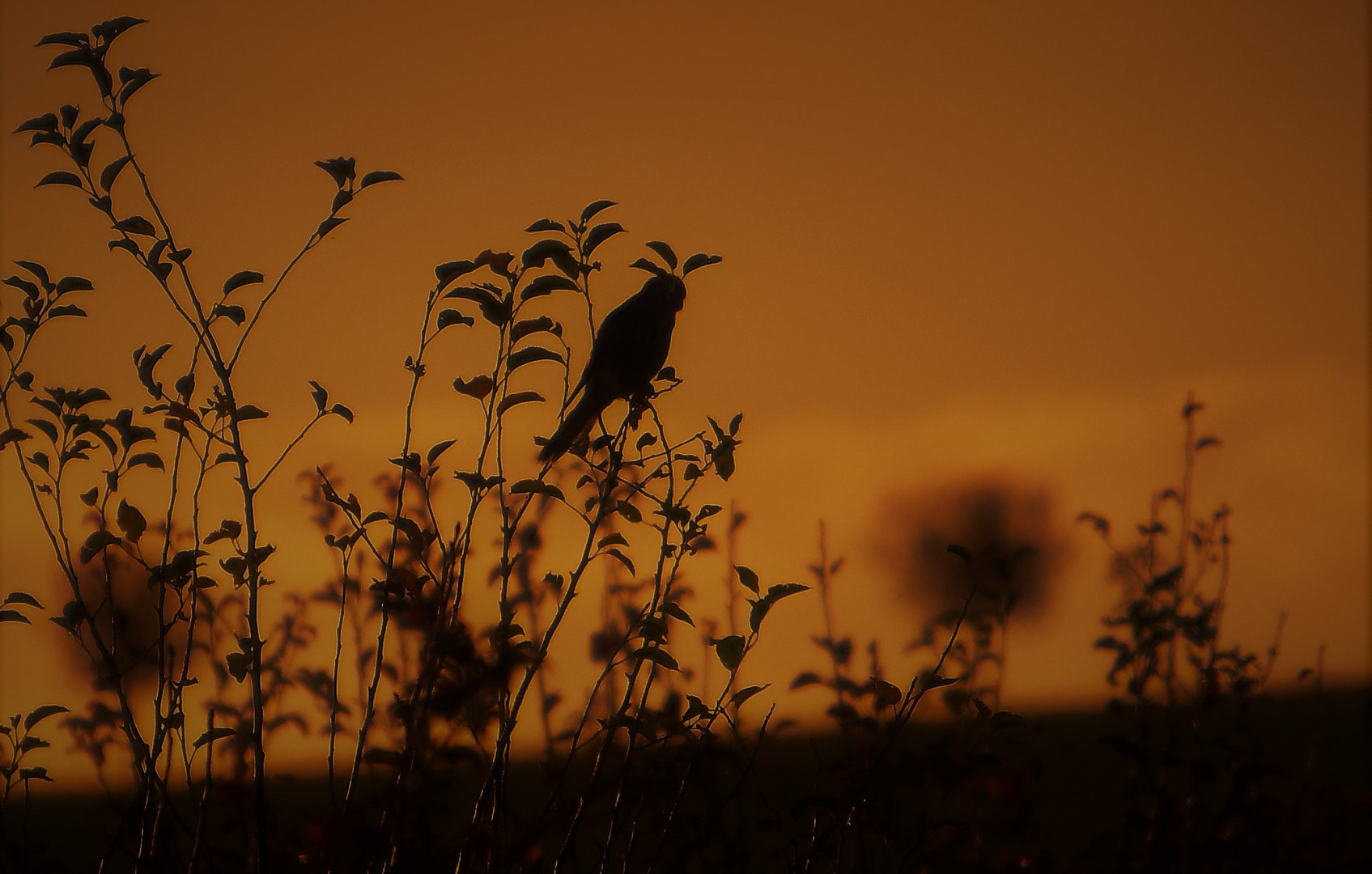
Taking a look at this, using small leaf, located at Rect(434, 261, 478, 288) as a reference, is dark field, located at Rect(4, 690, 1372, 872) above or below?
below

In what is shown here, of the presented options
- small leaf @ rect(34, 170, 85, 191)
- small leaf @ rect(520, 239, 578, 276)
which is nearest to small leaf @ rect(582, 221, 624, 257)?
small leaf @ rect(520, 239, 578, 276)

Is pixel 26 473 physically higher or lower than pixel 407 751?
higher

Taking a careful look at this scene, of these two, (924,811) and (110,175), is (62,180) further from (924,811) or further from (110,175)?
(924,811)

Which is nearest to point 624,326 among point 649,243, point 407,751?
point 649,243

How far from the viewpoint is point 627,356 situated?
4.64 metres

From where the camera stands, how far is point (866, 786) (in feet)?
10.6

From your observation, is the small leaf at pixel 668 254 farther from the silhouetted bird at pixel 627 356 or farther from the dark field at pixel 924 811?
the dark field at pixel 924 811

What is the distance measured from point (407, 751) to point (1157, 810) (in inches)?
128

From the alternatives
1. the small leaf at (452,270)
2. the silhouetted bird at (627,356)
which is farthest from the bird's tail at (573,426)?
the small leaf at (452,270)

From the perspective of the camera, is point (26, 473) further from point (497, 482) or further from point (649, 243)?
point (649, 243)

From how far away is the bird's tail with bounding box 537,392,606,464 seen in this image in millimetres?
3848

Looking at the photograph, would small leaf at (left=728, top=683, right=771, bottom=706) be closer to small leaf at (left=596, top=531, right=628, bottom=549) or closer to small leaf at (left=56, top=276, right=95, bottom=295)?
small leaf at (left=596, top=531, right=628, bottom=549)

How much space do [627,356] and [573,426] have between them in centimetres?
63

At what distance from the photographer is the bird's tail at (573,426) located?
385 cm
